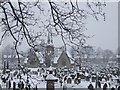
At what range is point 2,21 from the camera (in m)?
5.11

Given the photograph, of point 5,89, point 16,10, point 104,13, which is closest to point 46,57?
point 16,10

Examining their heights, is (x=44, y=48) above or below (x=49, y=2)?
below

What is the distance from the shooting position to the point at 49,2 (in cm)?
489

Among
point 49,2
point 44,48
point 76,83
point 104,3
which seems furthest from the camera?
point 76,83

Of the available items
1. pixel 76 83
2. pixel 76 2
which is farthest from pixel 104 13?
pixel 76 83

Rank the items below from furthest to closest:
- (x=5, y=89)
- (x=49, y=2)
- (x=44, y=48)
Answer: (x=5, y=89) → (x=44, y=48) → (x=49, y=2)

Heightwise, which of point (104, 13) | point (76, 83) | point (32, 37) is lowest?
point (76, 83)

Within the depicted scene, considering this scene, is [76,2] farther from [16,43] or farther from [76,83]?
[76,83]

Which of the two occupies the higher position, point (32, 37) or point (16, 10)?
point (16, 10)

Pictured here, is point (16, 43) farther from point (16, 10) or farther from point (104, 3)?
point (104, 3)

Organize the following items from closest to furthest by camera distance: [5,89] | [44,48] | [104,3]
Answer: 1. [104,3]
2. [44,48]
3. [5,89]

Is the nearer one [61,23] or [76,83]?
[61,23]

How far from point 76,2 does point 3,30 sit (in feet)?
4.71

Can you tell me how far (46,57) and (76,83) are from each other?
54.8 ft
